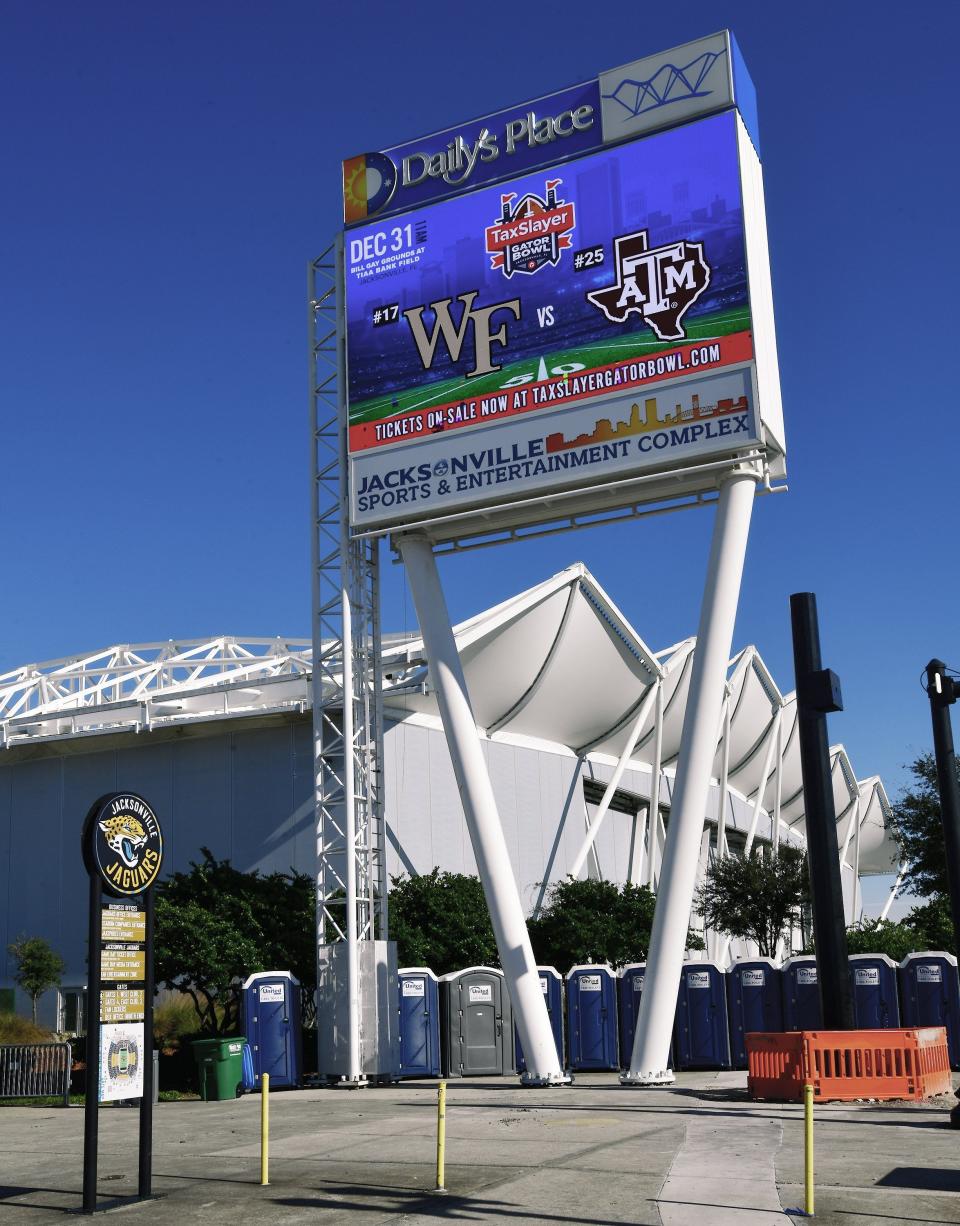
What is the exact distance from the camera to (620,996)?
25.9 m

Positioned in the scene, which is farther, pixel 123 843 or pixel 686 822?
pixel 686 822

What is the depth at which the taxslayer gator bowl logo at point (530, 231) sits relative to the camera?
2472 cm

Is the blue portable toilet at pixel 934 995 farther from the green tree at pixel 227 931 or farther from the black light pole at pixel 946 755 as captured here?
the green tree at pixel 227 931

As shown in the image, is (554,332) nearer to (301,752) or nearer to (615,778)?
(301,752)

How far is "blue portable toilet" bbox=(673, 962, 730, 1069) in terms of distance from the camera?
25.3 meters

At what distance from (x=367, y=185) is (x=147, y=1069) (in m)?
20.1

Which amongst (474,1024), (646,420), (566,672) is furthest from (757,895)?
(646,420)

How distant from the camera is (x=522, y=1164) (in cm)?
1323

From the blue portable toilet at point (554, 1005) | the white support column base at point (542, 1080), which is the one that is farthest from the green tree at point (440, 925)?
the white support column base at point (542, 1080)

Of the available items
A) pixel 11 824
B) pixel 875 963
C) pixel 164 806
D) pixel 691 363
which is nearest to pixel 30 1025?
pixel 164 806

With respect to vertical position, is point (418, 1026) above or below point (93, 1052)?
below

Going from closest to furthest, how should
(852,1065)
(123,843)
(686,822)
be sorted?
1. (123,843)
2. (852,1065)
3. (686,822)

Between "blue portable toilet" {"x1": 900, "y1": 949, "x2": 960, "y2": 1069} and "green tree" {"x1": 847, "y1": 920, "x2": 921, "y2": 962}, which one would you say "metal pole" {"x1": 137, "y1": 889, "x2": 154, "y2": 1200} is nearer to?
"blue portable toilet" {"x1": 900, "y1": 949, "x2": 960, "y2": 1069}

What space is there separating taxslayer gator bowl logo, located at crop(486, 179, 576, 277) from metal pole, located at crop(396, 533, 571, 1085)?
640 cm
